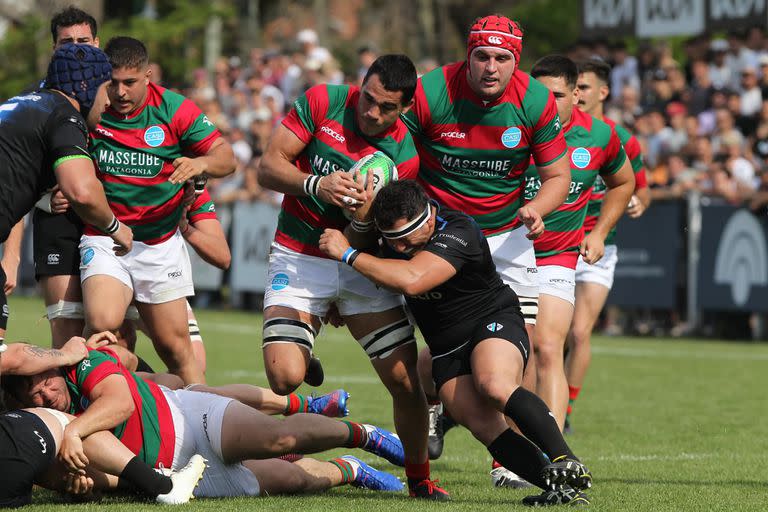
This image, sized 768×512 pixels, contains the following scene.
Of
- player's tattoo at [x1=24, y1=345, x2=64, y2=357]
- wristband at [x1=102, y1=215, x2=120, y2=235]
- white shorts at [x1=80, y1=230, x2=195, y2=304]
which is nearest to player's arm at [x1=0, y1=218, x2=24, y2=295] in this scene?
white shorts at [x1=80, y1=230, x2=195, y2=304]

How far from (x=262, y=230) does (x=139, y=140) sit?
13206mm

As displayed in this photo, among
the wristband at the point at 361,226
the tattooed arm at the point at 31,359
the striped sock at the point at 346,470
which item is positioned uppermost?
the wristband at the point at 361,226

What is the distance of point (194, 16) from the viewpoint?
102 ft

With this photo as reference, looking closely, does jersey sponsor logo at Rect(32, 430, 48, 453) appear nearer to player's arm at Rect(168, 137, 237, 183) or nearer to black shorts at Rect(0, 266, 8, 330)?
black shorts at Rect(0, 266, 8, 330)

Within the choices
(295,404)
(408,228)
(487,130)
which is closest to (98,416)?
(408,228)

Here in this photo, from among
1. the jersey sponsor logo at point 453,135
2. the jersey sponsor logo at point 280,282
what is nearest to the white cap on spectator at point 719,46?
the jersey sponsor logo at point 453,135

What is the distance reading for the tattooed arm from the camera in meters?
6.57

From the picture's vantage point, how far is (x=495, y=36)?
7625 millimetres

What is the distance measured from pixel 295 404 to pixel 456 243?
2.17 m

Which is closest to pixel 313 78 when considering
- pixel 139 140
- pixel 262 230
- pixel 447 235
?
pixel 262 230

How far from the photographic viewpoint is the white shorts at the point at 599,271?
34.1 feet

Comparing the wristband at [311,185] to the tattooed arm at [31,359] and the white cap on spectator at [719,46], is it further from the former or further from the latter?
the white cap on spectator at [719,46]

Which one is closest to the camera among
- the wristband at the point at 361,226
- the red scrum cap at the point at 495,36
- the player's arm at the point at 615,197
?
the wristband at the point at 361,226

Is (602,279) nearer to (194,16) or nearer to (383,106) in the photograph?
(383,106)
